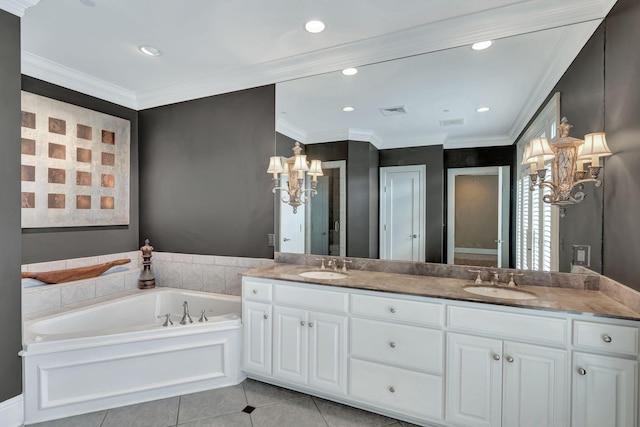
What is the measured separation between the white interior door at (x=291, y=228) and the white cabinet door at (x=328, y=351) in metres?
0.80

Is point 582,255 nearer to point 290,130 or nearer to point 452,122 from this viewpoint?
point 452,122

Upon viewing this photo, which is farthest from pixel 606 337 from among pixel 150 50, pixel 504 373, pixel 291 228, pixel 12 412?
pixel 150 50

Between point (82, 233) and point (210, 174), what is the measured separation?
1.37m

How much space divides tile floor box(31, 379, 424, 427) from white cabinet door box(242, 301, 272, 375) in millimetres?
199

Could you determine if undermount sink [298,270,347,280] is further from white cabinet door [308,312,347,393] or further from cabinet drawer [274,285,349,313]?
white cabinet door [308,312,347,393]

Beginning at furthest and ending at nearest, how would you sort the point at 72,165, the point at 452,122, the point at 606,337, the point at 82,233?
the point at 82,233 → the point at 72,165 → the point at 452,122 → the point at 606,337

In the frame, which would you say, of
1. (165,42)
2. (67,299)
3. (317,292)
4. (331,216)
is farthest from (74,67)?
(317,292)

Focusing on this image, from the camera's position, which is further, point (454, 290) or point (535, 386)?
point (454, 290)

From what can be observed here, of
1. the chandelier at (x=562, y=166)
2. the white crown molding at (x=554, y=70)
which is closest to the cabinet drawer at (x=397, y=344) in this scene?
the chandelier at (x=562, y=166)

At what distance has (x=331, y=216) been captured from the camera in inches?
110

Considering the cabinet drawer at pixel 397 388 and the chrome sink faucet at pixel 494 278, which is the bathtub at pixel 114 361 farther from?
the chrome sink faucet at pixel 494 278

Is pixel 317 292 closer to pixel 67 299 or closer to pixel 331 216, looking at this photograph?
pixel 331 216

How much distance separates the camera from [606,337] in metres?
1.52

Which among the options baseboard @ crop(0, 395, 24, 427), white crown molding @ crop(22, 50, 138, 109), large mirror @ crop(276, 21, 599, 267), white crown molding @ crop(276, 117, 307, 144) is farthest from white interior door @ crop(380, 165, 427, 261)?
white crown molding @ crop(22, 50, 138, 109)
